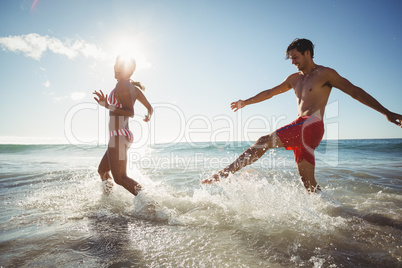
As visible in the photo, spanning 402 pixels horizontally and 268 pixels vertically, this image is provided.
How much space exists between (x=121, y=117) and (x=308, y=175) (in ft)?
9.05

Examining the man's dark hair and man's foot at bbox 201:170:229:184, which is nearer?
man's foot at bbox 201:170:229:184

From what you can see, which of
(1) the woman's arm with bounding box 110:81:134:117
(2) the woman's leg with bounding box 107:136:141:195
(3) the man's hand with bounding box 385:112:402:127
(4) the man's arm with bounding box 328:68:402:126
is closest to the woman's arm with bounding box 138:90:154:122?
(1) the woman's arm with bounding box 110:81:134:117

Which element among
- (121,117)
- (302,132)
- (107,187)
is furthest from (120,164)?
(302,132)

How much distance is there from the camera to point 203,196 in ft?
11.2

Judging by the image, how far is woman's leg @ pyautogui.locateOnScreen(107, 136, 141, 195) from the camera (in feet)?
9.35

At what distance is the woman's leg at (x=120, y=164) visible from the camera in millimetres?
2850

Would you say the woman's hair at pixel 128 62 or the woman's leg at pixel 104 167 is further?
the woman's leg at pixel 104 167

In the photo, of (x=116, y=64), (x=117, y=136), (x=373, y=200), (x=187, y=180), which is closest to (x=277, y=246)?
(x=117, y=136)

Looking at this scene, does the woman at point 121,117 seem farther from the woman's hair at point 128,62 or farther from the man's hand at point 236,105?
the man's hand at point 236,105

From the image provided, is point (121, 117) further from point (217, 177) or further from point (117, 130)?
point (217, 177)

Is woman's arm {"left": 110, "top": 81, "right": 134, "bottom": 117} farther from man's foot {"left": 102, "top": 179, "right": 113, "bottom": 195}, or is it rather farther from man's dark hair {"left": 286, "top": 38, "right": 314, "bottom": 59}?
man's dark hair {"left": 286, "top": 38, "right": 314, "bottom": 59}

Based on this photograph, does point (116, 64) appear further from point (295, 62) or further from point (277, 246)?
point (277, 246)

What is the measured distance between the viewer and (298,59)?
3.03 metres

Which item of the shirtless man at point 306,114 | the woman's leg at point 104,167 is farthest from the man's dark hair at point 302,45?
the woman's leg at point 104,167
